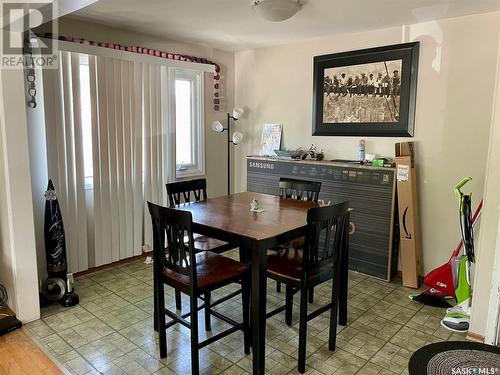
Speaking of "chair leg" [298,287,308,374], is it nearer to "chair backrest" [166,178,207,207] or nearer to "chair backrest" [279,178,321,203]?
"chair backrest" [279,178,321,203]

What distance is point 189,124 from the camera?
15.0 ft

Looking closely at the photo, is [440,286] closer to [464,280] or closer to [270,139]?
[464,280]

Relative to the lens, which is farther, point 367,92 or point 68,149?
point 367,92

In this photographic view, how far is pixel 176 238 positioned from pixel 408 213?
88.1 inches

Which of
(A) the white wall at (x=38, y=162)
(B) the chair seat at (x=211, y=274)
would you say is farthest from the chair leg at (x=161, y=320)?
(A) the white wall at (x=38, y=162)

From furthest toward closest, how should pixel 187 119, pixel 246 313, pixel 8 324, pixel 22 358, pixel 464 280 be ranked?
pixel 187 119 < pixel 464 280 < pixel 8 324 < pixel 246 313 < pixel 22 358

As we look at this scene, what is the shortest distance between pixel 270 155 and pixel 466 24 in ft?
7.69

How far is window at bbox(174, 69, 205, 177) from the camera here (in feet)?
14.5

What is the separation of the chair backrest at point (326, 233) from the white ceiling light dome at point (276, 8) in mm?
1464

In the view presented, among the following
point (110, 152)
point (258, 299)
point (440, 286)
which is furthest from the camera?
point (110, 152)

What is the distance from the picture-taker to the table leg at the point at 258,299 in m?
2.09

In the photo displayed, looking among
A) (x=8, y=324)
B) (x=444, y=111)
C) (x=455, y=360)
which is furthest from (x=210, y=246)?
(x=444, y=111)

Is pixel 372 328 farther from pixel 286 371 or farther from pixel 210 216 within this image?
pixel 210 216

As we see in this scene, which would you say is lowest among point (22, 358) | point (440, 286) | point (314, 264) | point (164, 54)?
point (22, 358)
